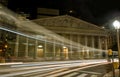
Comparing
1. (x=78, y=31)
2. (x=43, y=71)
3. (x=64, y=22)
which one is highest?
(x=64, y=22)

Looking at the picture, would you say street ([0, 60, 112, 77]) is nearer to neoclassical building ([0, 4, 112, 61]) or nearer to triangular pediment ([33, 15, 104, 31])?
neoclassical building ([0, 4, 112, 61])

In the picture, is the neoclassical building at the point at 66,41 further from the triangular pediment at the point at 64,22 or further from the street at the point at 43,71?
the street at the point at 43,71

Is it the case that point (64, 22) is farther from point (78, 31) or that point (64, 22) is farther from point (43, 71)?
point (43, 71)

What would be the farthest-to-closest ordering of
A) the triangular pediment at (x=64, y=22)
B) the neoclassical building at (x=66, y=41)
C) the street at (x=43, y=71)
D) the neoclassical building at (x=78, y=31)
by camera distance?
the neoclassical building at (x=78, y=31)
the triangular pediment at (x=64, y=22)
the neoclassical building at (x=66, y=41)
the street at (x=43, y=71)

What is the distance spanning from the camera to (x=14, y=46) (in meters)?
60.2

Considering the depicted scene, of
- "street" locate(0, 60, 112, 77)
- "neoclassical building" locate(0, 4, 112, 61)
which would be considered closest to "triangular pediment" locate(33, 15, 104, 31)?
"neoclassical building" locate(0, 4, 112, 61)

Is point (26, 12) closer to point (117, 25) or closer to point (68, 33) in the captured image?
point (68, 33)

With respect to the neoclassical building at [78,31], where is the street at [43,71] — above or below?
below

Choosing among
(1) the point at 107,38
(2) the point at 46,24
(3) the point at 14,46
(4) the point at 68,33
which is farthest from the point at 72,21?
(3) the point at 14,46

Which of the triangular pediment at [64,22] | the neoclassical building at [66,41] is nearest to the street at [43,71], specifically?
the neoclassical building at [66,41]

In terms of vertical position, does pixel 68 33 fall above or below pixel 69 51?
above

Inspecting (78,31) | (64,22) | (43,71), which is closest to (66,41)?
(64,22)

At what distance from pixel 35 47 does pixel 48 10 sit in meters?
20.4

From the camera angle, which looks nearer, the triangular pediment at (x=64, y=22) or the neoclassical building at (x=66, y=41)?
the neoclassical building at (x=66, y=41)
